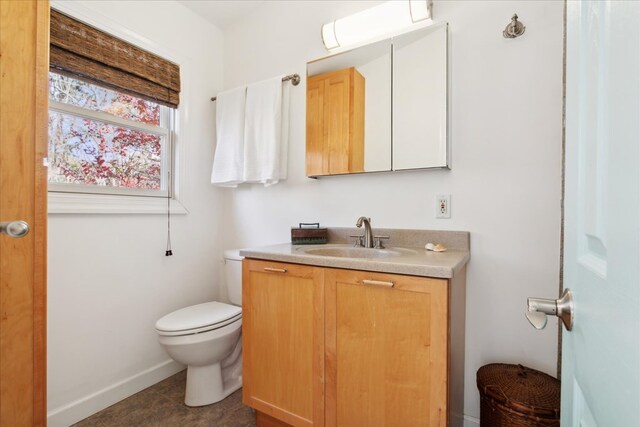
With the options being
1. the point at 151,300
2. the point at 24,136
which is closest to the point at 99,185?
the point at 151,300

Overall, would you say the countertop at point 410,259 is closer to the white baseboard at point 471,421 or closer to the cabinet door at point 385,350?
the cabinet door at point 385,350

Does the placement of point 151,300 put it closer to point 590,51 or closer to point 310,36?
point 310,36

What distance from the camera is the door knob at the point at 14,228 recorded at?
30.6 inches

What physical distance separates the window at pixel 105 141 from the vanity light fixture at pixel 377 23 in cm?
122

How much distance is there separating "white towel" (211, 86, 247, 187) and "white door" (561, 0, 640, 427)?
6.11 feet

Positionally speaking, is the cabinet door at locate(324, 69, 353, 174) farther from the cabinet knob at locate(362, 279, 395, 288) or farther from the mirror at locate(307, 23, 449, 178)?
the cabinet knob at locate(362, 279, 395, 288)

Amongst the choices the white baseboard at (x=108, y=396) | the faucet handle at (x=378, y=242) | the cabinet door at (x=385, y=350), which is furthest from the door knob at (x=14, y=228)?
the faucet handle at (x=378, y=242)

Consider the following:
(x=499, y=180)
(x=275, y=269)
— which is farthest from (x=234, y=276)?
(x=499, y=180)

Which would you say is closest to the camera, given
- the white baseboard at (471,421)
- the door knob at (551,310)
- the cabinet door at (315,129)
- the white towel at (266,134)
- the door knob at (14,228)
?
the door knob at (551,310)

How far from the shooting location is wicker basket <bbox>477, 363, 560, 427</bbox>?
105 centimetres

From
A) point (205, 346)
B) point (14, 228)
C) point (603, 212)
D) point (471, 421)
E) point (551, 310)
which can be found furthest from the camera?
point (205, 346)

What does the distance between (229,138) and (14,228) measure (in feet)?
4.93

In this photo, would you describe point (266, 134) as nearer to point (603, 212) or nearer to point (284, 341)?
point (284, 341)

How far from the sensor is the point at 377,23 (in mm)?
1678
